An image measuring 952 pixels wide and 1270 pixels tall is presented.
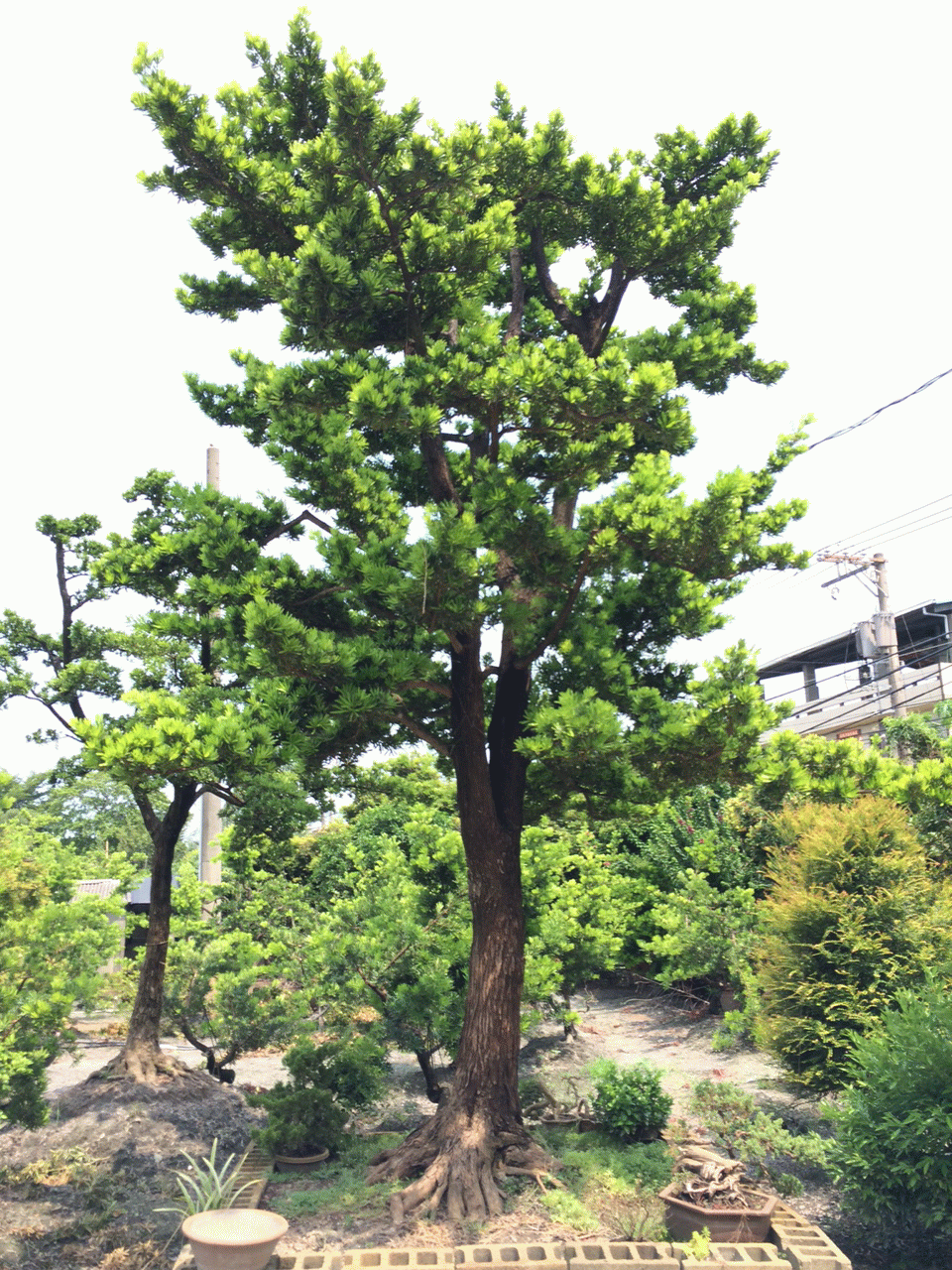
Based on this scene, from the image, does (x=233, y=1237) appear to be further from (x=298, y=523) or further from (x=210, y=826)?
(x=210, y=826)

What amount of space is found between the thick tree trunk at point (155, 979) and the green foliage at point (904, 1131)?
22.5 feet

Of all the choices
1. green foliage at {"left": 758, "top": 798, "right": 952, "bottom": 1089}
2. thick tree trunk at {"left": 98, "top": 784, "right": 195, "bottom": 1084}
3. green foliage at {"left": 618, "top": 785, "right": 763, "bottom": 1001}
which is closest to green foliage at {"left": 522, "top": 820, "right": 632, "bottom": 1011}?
green foliage at {"left": 618, "top": 785, "right": 763, "bottom": 1001}

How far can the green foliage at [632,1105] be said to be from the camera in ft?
24.2

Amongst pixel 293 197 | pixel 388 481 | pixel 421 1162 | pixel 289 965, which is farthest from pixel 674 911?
pixel 293 197

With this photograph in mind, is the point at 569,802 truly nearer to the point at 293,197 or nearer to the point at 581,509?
the point at 581,509

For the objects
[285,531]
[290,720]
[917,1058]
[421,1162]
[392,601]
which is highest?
[285,531]

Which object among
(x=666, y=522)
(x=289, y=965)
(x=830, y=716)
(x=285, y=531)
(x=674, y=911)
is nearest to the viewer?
(x=666, y=522)

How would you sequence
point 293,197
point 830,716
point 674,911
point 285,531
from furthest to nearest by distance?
point 830,716 < point 674,911 < point 285,531 < point 293,197

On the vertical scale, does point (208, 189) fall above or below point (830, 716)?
above

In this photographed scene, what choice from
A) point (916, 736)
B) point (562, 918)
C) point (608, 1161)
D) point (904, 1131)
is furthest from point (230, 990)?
point (916, 736)

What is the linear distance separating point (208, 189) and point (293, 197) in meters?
0.73

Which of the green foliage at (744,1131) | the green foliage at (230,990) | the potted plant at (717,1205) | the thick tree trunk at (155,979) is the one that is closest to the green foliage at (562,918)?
the green foliage at (744,1131)

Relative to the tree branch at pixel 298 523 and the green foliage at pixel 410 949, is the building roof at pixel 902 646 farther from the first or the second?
the tree branch at pixel 298 523

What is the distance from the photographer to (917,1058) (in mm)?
5711
